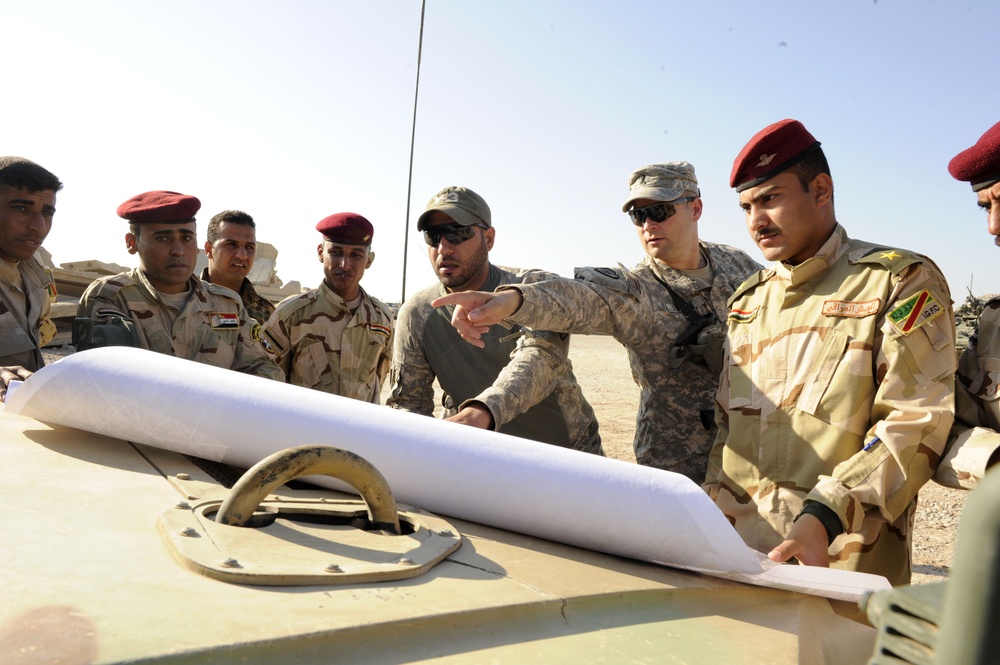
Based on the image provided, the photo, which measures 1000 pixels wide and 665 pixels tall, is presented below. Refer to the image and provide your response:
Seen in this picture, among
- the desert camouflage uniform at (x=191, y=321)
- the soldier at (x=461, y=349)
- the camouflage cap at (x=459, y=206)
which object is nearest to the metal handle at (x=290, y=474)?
the soldier at (x=461, y=349)

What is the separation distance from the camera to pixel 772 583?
1367mm

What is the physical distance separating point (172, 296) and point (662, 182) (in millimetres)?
2525

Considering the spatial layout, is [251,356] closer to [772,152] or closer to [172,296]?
[172,296]

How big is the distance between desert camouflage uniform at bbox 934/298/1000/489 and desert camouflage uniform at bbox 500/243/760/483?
913 mm

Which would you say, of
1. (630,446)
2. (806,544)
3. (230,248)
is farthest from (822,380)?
(630,446)

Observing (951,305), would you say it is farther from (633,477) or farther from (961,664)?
(961,664)

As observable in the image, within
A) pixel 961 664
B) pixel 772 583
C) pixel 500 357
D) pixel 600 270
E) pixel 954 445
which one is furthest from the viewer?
pixel 500 357

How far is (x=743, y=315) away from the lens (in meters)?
2.60

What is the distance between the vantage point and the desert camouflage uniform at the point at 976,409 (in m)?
2.00

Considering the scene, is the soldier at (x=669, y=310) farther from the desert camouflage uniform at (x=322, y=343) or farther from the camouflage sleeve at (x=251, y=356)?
the desert camouflage uniform at (x=322, y=343)

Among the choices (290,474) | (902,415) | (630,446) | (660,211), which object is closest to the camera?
(290,474)

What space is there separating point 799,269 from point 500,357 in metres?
1.62

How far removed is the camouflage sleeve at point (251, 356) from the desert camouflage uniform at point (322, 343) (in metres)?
0.38

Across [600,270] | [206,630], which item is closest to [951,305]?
[600,270]
